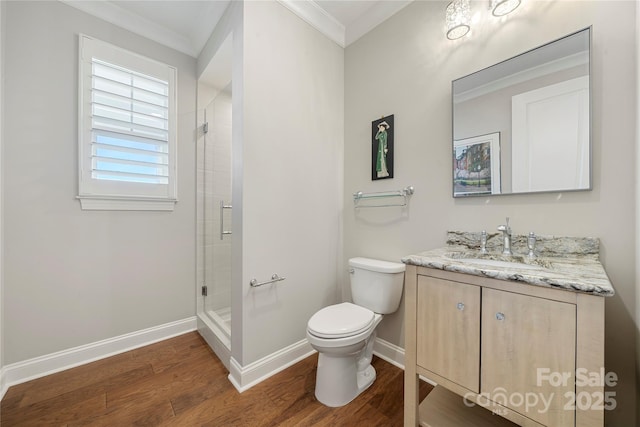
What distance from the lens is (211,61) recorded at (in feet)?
6.63

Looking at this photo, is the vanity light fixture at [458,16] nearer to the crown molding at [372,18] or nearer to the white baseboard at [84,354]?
the crown molding at [372,18]

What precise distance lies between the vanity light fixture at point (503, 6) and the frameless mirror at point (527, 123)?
0.25 meters

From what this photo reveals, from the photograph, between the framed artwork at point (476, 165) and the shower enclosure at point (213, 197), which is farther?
the shower enclosure at point (213, 197)

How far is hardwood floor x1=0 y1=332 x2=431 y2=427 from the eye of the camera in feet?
4.17

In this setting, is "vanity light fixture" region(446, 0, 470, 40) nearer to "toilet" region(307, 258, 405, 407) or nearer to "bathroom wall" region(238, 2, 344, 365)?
"bathroom wall" region(238, 2, 344, 365)

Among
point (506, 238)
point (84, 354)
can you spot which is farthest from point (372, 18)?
point (84, 354)

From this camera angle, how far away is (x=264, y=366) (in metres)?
1.58

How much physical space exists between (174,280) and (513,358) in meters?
2.42

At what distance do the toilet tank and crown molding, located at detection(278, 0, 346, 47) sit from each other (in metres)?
1.87

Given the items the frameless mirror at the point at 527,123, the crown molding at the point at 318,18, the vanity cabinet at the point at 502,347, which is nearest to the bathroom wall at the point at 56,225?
the crown molding at the point at 318,18

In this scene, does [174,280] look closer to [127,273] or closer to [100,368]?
[127,273]

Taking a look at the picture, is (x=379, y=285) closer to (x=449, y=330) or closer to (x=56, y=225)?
(x=449, y=330)

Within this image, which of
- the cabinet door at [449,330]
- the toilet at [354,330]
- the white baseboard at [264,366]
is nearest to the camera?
the cabinet door at [449,330]

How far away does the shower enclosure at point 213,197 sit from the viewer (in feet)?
7.53
